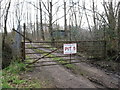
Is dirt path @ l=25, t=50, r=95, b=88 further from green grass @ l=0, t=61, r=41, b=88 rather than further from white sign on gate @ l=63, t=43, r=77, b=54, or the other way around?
white sign on gate @ l=63, t=43, r=77, b=54

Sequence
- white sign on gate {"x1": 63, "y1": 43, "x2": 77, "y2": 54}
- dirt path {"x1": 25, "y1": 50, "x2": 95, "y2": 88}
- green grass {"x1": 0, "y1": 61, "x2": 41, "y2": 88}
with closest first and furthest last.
A: green grass {"x1": 0, "y1": 61, "x2": 41, "y2": 88} → dirt path {"x1": 25, "y1": 50, "x2": 95, "y2": 88} → white sign on gate {"x1": 63, "y1": 43, "x2": 77, "y2": 54}

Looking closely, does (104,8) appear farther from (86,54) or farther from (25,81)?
(25,81)

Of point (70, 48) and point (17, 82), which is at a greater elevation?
point (70, 48)

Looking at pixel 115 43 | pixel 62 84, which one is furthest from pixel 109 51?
pixel 62 84

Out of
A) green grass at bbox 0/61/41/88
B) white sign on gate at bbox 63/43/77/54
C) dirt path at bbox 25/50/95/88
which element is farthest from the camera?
white sign on gate at bbox 63/43/77/54

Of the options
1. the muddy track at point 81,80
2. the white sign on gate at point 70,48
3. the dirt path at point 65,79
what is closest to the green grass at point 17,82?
the dirt path at point 65,79

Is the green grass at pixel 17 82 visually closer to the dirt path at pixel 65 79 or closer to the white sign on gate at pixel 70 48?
the dirt path at pixel 65 79

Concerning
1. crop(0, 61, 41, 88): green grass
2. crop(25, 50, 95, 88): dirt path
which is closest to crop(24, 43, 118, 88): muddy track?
crop(25, 50, 95, 88): dirt path

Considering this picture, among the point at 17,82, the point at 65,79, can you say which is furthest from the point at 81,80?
the point at 17,82

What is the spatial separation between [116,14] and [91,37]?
3.10m

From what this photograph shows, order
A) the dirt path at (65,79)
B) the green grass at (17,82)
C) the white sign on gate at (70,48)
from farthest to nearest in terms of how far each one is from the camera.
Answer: the white sign on gate at (70,48) → the dirt path at (65,79) → the green grass at (17,82)

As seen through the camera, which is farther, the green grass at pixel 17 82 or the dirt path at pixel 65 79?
the dirt path at pixel 65 79

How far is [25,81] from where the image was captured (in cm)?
654

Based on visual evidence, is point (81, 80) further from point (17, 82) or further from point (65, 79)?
point (17, 82)
